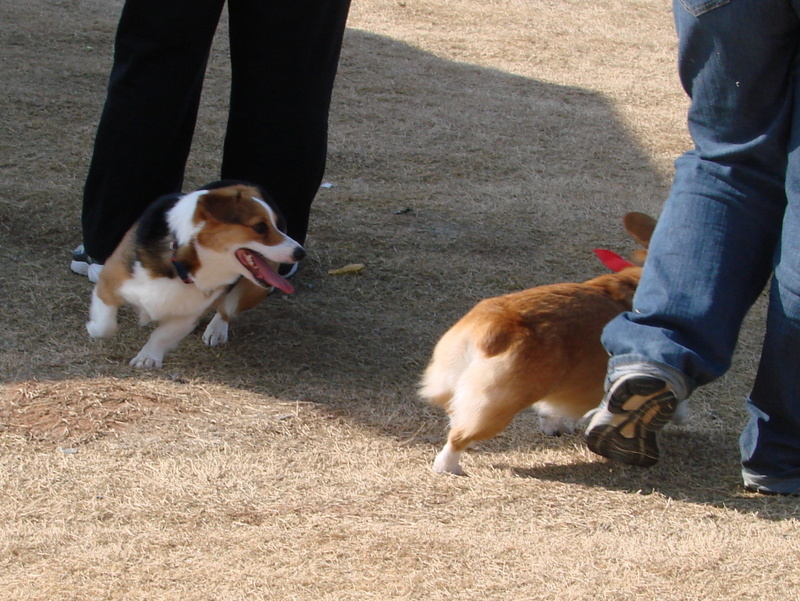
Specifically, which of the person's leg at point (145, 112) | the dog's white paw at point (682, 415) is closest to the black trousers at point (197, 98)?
the person's leg at point (145, 112)

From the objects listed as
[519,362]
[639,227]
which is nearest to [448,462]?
[519,362]

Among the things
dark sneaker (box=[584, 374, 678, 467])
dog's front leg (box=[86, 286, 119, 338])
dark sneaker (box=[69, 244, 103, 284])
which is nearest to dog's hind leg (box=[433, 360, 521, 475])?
dark sneaker (box=[584, 374, 678, 467])

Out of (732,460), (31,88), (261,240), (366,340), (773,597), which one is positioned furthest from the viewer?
(31,88)

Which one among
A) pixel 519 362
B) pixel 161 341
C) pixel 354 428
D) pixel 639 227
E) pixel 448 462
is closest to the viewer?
pixel 519 362

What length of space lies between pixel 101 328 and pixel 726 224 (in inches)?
78.1

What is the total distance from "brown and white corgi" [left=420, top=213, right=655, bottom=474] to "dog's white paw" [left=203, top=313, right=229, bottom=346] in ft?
3.23

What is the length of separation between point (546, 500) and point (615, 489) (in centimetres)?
23

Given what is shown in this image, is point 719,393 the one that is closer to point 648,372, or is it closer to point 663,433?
point 663,433

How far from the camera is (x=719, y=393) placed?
3109 mm

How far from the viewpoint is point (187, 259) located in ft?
9.88

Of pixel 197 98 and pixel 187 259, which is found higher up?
pixel 197 98

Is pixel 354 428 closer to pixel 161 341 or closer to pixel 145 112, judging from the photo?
pixel 161 341

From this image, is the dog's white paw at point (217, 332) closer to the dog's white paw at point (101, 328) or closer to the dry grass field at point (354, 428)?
the dry grass field at point (354, 428)

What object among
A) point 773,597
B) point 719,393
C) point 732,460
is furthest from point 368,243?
point 773,597
